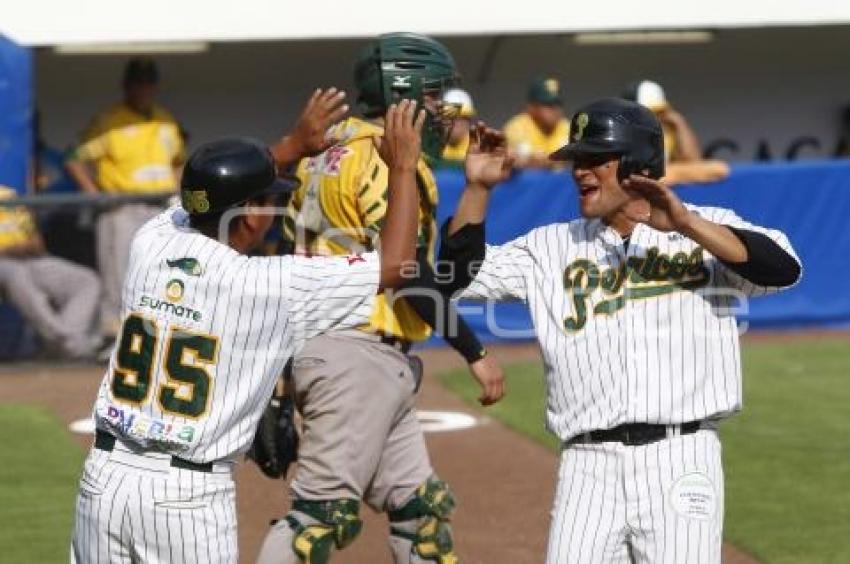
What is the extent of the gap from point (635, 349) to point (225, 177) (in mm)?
1233

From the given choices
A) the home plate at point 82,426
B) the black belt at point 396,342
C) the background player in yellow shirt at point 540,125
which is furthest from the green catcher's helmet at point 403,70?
the background player in yellow shirt at point 540,125

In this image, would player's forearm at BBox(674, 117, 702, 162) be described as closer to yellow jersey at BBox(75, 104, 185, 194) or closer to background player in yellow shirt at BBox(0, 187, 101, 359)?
yellow jersey at BBox(75, 104, 185, 194)

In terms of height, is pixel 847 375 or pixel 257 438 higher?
pixel 257 438

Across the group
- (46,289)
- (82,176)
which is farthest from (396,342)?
(82,176)

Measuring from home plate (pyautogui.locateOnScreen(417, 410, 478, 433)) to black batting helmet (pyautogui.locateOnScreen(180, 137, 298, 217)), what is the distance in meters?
5.26

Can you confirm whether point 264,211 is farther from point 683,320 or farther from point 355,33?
point 355,33

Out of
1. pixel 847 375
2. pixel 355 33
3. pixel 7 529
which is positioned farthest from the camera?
pixel 355 33

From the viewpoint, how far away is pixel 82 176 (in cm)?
1365

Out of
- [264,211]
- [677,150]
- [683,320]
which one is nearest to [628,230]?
[683,320]

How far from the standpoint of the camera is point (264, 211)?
5.30m

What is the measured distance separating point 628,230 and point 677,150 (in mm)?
8525

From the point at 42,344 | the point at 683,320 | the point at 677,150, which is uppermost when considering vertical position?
the point at 683,320

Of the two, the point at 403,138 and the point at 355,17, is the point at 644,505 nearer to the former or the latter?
the point at 403,138

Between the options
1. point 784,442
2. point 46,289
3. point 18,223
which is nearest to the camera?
point 784,442
